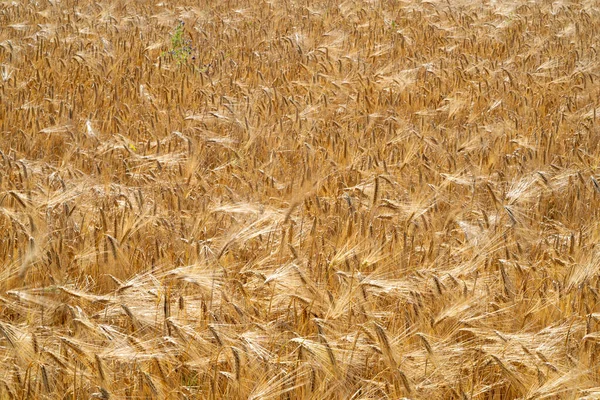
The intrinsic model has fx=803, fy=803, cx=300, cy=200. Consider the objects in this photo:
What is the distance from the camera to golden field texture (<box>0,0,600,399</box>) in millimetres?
1961

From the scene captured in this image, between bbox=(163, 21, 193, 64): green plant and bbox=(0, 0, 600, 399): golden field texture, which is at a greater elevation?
bbox=(0, 0, 600, 399): golden field texture

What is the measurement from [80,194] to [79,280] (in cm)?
47

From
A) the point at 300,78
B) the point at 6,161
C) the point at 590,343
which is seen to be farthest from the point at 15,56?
the point at 590,343

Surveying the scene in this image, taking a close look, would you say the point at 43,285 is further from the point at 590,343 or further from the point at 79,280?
the point at 590,343

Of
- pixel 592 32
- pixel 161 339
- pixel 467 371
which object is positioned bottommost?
pixel 592 32

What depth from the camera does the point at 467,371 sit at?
211 cm

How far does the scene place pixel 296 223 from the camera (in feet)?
9.21

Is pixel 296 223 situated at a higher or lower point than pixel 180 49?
higher

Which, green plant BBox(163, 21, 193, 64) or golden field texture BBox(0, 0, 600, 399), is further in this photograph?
green plant BBox(163, 21, 193, 64)

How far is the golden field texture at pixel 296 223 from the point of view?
196cm

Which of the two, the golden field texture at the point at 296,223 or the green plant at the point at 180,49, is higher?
the golden field texture at the point at 296,223

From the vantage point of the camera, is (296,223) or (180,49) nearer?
(296,223)

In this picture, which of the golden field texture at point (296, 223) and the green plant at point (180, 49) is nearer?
the golden field texture at point (296, 223)

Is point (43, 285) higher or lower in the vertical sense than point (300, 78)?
higher
